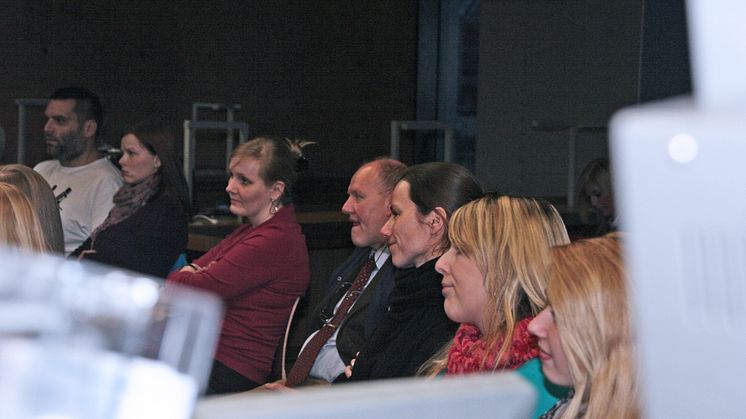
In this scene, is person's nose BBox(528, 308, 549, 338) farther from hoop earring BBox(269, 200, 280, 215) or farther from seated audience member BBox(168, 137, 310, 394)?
hoop earring BBox(269, 200, 280, 215)

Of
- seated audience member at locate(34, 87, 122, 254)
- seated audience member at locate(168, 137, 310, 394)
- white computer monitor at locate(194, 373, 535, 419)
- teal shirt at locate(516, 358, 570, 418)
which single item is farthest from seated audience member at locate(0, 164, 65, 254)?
white computer monitor at locate(194, 373, 535, 419)

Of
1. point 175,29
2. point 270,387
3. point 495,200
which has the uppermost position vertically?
point 175,29

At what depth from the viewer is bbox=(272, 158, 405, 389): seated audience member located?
117 inches

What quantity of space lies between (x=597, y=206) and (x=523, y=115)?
5.51 m

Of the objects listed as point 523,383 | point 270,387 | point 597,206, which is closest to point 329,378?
point 270,387

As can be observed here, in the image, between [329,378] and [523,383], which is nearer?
[523,383]

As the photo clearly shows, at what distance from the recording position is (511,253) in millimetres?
2102

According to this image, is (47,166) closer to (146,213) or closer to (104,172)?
(104,172)

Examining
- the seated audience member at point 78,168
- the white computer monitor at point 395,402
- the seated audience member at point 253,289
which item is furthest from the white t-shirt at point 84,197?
the white computer monitor at point 395,402

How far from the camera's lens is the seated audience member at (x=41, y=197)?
2.84 meters

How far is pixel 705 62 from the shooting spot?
0.36 meters

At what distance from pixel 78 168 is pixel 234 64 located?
5.58 meters

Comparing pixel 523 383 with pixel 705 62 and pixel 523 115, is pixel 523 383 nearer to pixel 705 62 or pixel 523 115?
pixel 705 62

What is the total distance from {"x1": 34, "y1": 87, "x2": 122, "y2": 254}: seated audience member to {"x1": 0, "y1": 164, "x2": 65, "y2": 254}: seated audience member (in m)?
1.10
